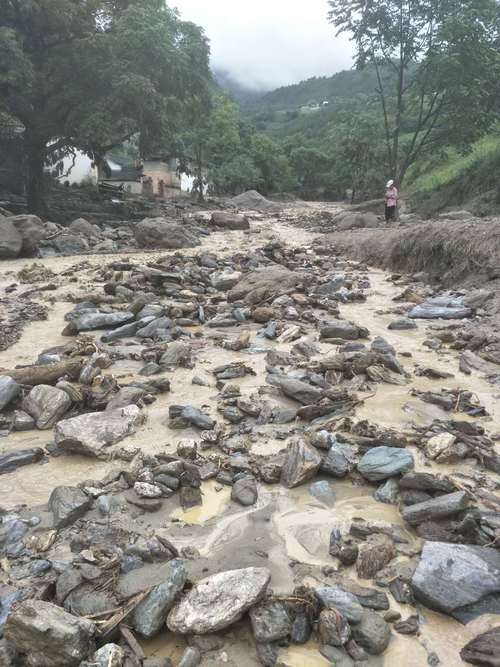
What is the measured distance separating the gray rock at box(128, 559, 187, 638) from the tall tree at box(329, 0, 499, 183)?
18.1 m

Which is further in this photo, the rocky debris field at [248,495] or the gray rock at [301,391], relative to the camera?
the gray rock at [301,391]

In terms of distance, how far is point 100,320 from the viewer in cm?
674

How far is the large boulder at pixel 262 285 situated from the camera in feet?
27.5

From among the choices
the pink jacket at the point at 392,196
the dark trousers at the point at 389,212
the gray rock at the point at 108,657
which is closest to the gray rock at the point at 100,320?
the gray rock at the point at 108,657

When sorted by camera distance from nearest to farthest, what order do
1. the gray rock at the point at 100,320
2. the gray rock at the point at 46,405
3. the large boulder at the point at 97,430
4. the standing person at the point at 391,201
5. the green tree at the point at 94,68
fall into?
the large boulder at the point at 97,430
the gray rock at the point at 46,405
the gray rock at the point at 100,320
the green tree at the point at 94,68
the standing person at the point at 391,201

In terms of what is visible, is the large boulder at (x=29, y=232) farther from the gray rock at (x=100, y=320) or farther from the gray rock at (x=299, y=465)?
the gray rock at (x=299, y=465)

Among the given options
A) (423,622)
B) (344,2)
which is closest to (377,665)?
(423,622)

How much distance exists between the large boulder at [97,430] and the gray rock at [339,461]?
5.07 feet

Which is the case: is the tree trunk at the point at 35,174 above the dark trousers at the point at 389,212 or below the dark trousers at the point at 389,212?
above

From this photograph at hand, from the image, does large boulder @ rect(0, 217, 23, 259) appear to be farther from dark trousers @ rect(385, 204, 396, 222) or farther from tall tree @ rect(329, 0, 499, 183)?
tall tree @ rect(329, 0, 499, 183)

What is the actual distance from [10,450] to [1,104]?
15.8 metres

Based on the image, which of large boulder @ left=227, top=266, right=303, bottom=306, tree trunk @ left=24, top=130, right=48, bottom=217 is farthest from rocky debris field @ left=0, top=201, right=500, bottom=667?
tree trunk @ left=24, top=130, right=48, bottom=217

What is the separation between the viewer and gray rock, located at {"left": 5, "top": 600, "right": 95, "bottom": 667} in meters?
1.91

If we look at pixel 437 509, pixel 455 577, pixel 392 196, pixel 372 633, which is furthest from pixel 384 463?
pixel 392 196
